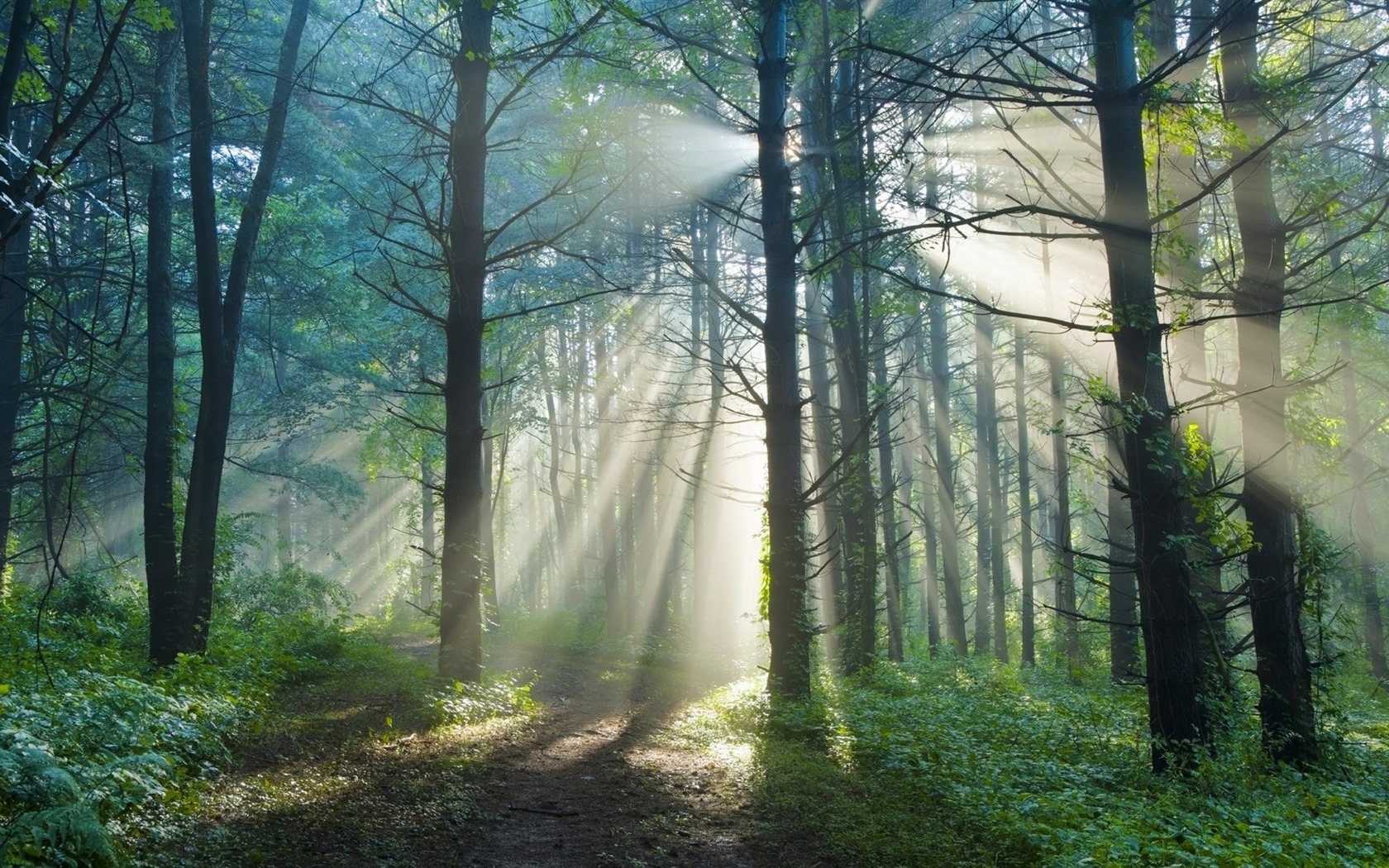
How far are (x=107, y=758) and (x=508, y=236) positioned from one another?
21462 millimetres

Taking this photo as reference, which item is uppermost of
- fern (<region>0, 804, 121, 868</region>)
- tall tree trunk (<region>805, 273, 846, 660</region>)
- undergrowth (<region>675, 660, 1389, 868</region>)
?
tall tree trunk (<region>805, 273, 846, 660</region>)

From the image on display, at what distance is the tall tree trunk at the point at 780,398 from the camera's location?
35.6 feet

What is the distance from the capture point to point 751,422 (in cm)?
1422

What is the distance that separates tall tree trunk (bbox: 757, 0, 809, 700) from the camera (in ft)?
35.6

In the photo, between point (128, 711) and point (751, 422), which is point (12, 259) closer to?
point (128, 711)

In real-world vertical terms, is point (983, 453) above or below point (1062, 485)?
above

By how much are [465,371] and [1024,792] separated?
7540 mm

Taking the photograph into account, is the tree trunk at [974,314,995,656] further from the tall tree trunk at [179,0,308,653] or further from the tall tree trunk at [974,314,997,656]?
the tall tree trunk at [179,0,308,653]

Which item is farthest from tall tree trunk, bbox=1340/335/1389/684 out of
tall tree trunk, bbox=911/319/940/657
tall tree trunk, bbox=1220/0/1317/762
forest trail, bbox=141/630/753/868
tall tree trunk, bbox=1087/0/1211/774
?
forest trail, bbox=141/630/753/868

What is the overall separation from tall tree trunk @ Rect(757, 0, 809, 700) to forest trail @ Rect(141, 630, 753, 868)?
1.89m

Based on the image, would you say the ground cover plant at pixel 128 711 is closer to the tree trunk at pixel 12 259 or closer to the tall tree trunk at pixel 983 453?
the tree trunk at pixel 12 259

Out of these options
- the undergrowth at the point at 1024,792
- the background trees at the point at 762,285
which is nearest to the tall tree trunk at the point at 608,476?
the background trees at the point at 762,285

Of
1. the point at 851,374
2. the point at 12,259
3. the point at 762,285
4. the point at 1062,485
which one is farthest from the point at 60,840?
the point at 1062,485

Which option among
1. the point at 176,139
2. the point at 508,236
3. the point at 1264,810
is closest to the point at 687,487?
the point at 508,236
